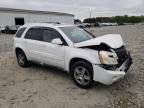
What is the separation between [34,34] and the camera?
6602mm

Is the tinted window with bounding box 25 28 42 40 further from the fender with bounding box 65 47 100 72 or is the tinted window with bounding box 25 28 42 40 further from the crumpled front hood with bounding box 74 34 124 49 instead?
the crumpled front hood with bounding box 74 34 124 49

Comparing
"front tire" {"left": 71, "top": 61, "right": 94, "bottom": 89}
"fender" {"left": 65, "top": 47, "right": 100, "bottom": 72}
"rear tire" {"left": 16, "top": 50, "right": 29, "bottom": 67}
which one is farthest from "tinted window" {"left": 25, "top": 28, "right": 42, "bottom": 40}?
"front tire" {"left": 71, "top": 61, "right": 94, "bottom": 89}

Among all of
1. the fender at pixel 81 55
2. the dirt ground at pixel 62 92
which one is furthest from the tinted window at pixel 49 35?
the dirt ground at pixel 62 92

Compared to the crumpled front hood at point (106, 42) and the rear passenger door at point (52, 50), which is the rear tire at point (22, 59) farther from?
the crumpled front hood at point (106, 42)

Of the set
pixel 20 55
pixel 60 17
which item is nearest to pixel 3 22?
pixel 60 17

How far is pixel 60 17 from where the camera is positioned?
53250 mm

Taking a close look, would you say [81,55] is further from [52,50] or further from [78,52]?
[52,50]

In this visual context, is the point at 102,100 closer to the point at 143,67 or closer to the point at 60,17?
the point at 143,67

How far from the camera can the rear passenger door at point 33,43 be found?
248 inches

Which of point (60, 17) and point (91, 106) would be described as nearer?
point (91, 106)

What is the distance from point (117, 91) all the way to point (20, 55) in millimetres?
4083

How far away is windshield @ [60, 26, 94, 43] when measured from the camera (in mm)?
5684

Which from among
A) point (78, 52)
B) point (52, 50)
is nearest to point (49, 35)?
point (52, 50)

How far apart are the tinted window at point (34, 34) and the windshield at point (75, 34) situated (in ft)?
2.95
